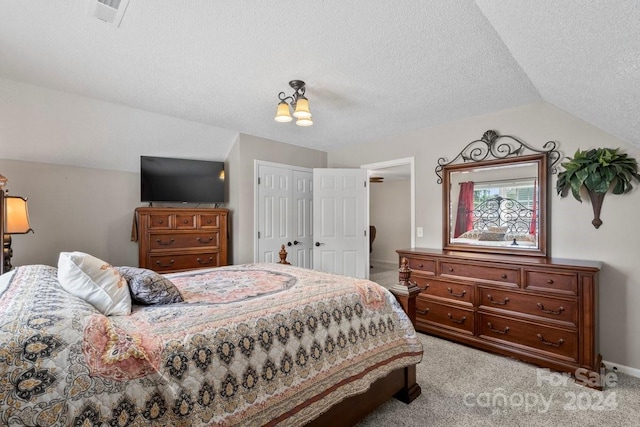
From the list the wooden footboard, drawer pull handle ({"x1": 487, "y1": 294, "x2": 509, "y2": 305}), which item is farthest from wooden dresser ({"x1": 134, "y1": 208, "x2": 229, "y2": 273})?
drawer pull handle ({"x1": 487, "y1": 294, "x2": 509, "y2": 305})

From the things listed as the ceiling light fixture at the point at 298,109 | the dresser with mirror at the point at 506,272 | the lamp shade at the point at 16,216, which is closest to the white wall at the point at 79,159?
the lamp shade at the point at 16,216

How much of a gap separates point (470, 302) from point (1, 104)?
4.65 meters

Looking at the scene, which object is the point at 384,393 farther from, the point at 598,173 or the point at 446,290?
the point at 598,173

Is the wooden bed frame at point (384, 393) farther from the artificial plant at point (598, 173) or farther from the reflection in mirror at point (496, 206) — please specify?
the artificial plant at point (598, 173)

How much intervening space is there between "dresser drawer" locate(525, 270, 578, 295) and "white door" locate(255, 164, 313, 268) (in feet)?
9.52

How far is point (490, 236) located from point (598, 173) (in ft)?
3.43

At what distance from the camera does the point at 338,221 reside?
174 inches

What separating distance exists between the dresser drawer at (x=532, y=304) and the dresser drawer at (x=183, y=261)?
9.97 feet

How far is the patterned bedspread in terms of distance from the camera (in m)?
0.89

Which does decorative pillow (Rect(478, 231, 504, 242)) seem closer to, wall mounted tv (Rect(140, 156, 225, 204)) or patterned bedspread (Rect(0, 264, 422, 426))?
patterned bedspread (Rect(0, 264, 422, 426))

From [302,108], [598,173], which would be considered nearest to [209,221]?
[302,108]

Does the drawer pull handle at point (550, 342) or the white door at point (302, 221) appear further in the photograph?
the white door at point (302, 221)

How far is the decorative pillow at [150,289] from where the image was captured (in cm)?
161

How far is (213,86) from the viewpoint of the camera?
2752mm
